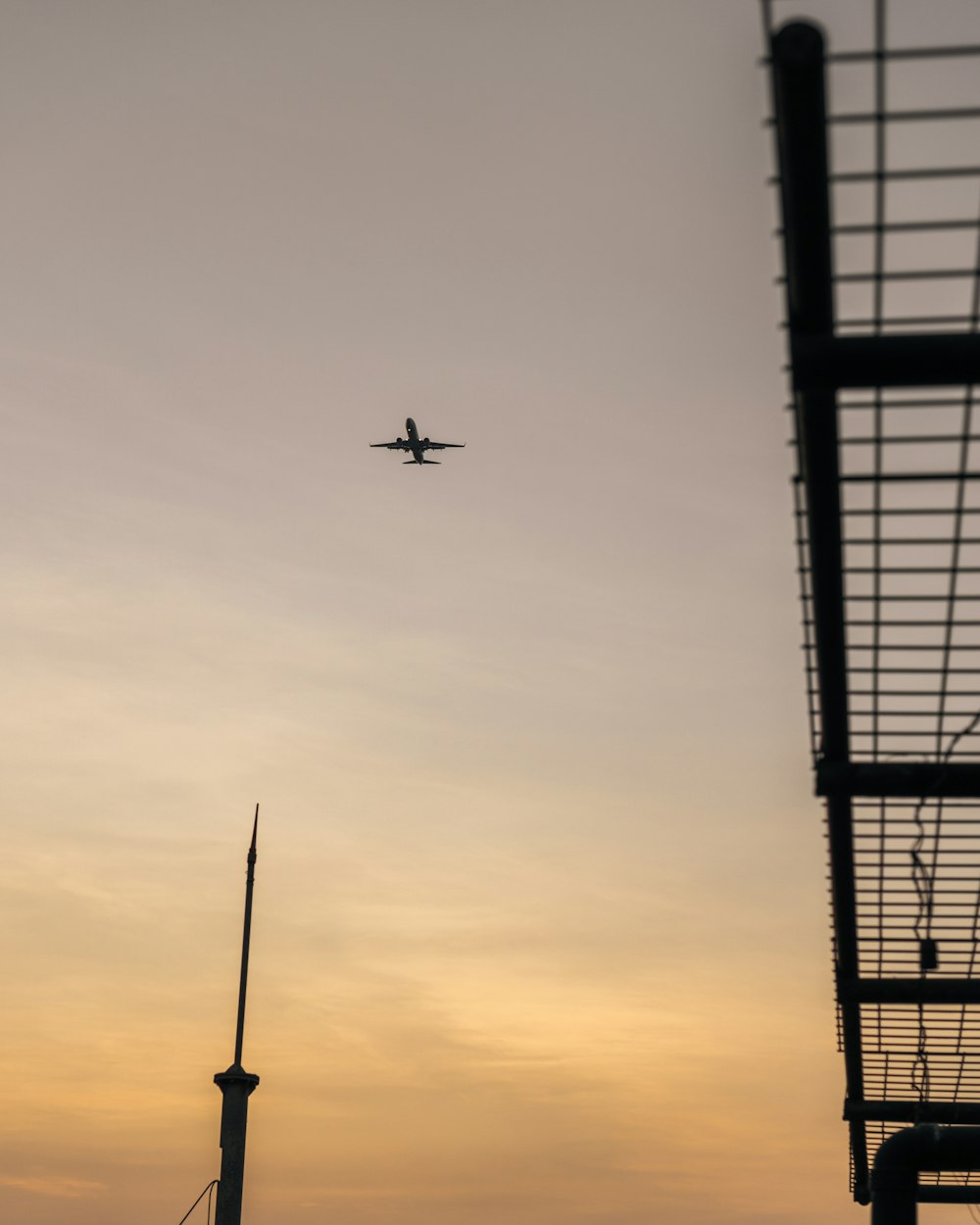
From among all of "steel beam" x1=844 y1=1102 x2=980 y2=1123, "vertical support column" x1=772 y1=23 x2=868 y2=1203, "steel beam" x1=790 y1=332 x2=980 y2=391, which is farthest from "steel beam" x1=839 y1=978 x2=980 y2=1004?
"steel beam" x1=790 y1=332 x2=980 y2=391

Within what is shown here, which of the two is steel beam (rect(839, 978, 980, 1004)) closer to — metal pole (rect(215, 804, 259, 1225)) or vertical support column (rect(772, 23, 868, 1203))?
vertical support column (rect(772, 23, 868, 1203))

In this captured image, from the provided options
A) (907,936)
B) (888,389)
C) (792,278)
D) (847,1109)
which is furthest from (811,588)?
(847,1109)

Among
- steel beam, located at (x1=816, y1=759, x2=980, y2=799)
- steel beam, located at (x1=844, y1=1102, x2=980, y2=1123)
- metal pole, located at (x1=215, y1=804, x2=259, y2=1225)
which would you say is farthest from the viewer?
metal pole, located at (x1=215, y1=804, x2=259, y2=1225)

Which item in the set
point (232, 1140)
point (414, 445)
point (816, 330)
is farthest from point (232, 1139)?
point (414, 445)

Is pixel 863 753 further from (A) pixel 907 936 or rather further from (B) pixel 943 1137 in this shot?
(B) pixel 943 1137

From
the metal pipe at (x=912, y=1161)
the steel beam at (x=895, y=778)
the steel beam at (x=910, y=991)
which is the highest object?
the steel beam at (x=895, y=778)

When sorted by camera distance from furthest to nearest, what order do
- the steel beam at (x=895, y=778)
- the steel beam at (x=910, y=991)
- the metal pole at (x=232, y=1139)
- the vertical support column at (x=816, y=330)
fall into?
the metal pole at (x=232, y=1139) < the steel beam at (x=910, y=991) < the steel beam at (x=895, y=778) < the vertical support column at (x=816, y=330)

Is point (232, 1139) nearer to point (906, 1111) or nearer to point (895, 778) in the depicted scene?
point (906, 1111)

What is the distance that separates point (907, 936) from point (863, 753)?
4254 mm

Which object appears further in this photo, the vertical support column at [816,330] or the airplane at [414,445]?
the airplane at [414,445]

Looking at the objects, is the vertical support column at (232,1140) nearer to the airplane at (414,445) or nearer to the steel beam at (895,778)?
the steel beam at (895,778)

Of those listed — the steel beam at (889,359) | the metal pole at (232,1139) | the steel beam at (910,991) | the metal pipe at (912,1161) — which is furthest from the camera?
the metal pole at (232,1139)

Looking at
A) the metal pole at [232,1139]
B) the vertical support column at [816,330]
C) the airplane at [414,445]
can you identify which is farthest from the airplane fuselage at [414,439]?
the vertical support column at [816,330]

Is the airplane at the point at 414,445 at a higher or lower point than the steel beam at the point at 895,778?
higher
